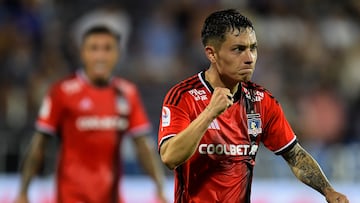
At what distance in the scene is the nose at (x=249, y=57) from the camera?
5496 millimetres

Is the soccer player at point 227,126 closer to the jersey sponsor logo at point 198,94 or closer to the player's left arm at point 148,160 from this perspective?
the jersey sponsor logo at point 198,94

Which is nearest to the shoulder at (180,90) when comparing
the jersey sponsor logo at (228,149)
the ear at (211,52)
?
the ear at (211,52)

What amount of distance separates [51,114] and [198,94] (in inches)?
117

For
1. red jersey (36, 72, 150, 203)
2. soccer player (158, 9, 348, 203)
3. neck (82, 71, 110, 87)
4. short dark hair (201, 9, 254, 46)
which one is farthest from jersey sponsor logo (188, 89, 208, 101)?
neck (82, 71, 110, 87)

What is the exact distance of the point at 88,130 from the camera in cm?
834

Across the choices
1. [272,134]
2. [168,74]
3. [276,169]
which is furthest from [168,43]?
[272,134]

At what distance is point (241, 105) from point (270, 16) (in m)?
9.01

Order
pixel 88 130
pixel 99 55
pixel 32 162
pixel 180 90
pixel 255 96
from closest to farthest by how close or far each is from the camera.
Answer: pixel 180 90
pixel 255 96
pixel 32 162
pixel 88 130
pixel 99 55

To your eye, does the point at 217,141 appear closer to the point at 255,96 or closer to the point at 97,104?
the point at 255,96

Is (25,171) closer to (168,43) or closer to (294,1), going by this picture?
(168,43)

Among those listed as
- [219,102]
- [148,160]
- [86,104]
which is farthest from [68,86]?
[219,102]

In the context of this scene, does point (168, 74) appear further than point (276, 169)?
Yes

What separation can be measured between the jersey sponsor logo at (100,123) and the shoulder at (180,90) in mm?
2720

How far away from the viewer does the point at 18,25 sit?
13930 mm
